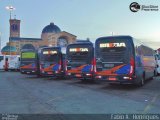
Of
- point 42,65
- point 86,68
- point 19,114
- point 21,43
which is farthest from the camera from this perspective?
point 21,43

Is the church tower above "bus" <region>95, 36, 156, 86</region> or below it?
above

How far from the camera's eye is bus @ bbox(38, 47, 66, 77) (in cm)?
2508

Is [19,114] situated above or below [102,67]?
below

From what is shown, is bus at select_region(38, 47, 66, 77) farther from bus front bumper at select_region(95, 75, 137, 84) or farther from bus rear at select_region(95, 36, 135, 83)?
bus front bumper at select_region(95, 75, 137, 84)

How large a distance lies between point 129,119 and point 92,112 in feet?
4.76

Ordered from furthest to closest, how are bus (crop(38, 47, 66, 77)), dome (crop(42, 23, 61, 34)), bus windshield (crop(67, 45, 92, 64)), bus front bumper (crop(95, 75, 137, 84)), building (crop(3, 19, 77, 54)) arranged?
dome (crop(42, 23, 61, 34))
building (crop(3, 19, 77, 54))
bus (crop(38, 47, 66, 77))
bus windshield (crop(67, 45, 92, 64))
bus front bumper (crop(95, 75, 137, 84))

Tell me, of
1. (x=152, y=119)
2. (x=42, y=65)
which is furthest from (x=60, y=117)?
(x=42, y=65)

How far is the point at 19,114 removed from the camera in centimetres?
901

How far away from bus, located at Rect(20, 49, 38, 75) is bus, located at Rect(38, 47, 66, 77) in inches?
163

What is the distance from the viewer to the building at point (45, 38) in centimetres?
10725

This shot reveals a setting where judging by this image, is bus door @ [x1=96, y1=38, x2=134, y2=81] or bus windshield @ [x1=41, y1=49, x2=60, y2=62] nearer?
bus door @ [x1=96, y1=38, x2=134, y2=81]

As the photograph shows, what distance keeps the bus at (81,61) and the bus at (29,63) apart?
8618 mm

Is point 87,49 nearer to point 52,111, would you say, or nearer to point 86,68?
point 86,68
